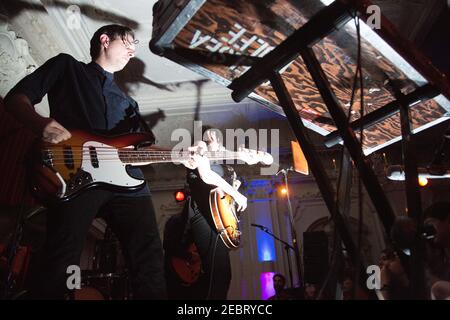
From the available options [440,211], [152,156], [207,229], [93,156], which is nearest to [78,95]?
[93,156]

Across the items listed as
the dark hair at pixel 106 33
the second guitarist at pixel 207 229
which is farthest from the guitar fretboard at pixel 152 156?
the dark hair at pixel 106 33

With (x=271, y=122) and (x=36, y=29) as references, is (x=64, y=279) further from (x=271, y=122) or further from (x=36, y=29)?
(x=271, y=122)

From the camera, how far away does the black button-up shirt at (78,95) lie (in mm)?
1852

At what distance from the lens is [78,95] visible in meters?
1.92

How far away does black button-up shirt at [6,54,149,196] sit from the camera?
185 cm

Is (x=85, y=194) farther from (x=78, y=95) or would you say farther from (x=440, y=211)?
(x=440, y=211)

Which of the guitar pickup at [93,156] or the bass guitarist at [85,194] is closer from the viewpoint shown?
the bass guitarist at [85,194]

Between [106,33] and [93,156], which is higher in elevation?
Answer: [106,33]

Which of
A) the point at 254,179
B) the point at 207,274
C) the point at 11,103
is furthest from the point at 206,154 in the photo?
the point at 254,179

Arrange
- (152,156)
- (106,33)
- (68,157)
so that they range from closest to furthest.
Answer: (68,157) → (152,156) → (106,33)

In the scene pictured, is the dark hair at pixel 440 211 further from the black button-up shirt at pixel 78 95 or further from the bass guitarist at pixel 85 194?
the black button-up shirt at pixel 78 95

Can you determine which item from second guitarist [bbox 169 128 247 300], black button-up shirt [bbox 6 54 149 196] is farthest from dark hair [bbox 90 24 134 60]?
second guitarist [bbox 169 128 247 300]

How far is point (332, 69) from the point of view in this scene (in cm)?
163
